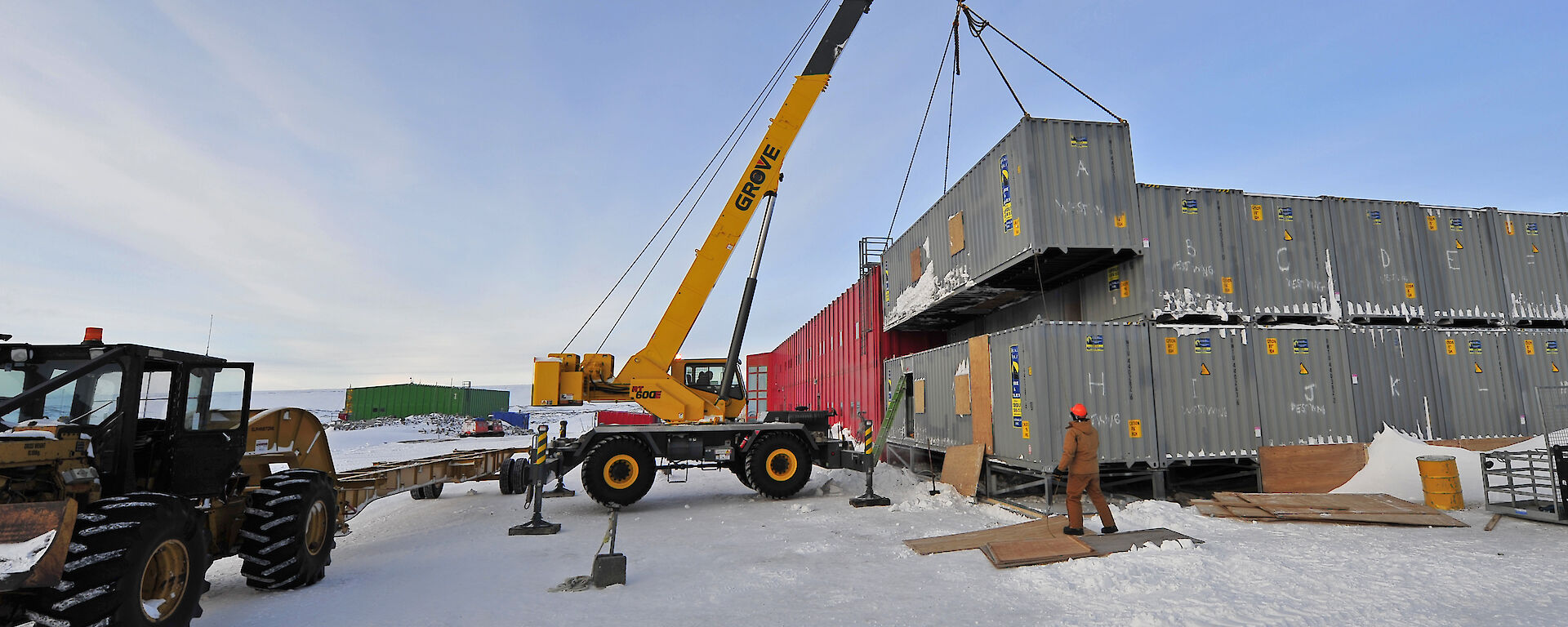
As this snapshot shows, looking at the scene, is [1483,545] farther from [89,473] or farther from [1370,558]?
[89,473]

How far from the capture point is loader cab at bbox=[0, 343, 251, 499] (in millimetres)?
4746

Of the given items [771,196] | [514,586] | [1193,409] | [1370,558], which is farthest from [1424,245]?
[514,586]

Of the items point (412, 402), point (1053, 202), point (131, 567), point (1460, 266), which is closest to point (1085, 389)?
point (1053, 202)

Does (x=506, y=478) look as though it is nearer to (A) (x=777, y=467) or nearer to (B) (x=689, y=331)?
(B) (x=689, y=331)

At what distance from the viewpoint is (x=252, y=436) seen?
7047mm

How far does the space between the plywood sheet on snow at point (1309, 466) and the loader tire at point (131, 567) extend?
1214 cm

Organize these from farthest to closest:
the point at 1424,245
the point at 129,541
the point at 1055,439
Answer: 1. the point at 1424,245
2. the point at 1055,439
3. the point at 129,541

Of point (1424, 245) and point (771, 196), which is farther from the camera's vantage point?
point (771, 196)

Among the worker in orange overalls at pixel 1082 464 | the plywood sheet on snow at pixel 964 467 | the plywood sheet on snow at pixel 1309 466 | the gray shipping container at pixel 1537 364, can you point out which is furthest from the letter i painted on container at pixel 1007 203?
the gray shipping container at pixel 1537 364

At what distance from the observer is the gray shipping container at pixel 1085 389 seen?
9555 mm

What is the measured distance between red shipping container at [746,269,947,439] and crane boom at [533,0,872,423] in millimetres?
3387

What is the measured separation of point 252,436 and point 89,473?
8.51 feet

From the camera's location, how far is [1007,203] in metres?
11.0

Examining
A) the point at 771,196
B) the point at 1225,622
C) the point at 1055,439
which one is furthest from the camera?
the point at 771,196
